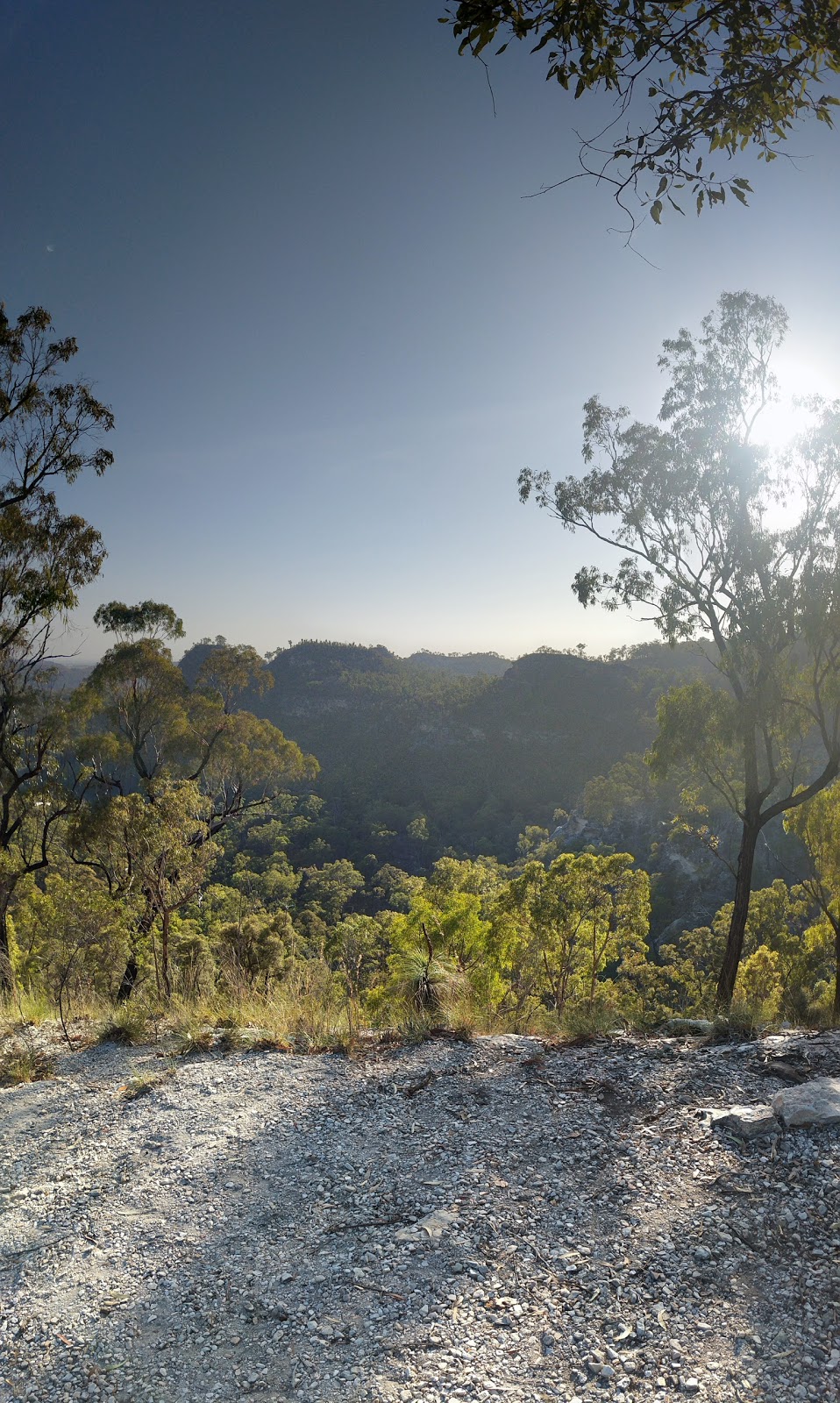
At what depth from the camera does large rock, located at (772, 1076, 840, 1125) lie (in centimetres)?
392

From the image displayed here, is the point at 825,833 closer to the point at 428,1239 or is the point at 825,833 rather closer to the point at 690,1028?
the point at 690,1028

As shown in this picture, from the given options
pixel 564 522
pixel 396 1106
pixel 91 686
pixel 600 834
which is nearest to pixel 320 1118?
pixel 396 1106

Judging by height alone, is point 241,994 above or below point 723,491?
below

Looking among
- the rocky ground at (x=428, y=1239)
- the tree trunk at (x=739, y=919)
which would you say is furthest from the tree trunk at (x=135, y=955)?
the tree trunk at (x=739, y=919)

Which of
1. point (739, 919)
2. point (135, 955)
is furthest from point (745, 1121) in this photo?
point (135, 955)

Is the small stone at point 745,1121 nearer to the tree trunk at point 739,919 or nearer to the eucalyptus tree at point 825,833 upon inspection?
the tree trunk at point 739,919

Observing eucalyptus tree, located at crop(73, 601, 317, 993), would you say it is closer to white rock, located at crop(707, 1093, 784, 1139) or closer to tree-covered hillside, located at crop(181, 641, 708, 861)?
white rock, located at crop(707, 1093, 784, 1139)

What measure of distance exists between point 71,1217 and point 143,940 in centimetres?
893

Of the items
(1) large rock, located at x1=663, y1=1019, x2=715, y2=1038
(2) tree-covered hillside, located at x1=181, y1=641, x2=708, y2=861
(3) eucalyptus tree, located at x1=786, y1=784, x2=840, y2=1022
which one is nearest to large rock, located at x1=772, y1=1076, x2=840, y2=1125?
(1) large rock, located at x1=663, y1=1019, x2=715, y2=1038

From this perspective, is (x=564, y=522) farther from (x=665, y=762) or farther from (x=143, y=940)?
(x=143, y=940)

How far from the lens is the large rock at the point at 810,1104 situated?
12.9ft

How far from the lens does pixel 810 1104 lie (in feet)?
13.1

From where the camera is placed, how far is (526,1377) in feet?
8.43

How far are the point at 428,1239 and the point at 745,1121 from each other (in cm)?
194
